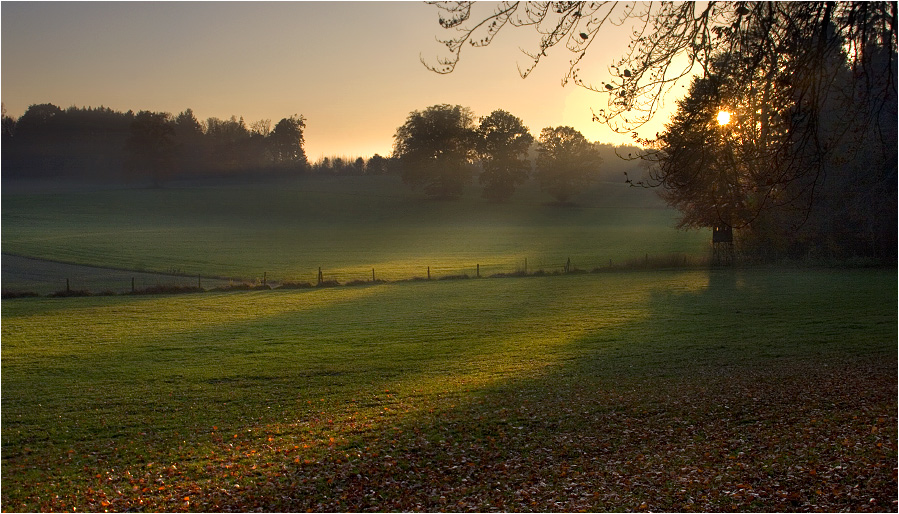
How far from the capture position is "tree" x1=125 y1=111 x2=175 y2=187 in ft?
305

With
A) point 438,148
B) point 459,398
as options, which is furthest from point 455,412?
point 438,148

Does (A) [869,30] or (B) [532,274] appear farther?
(B) [532,274]

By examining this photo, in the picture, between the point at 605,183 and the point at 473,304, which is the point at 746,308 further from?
the point at 605,183

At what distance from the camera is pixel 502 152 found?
89.6 m

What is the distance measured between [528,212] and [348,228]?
2434 cm

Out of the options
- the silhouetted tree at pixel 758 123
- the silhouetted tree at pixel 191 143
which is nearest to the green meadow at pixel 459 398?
the silhouetted tree at pixel 758 123

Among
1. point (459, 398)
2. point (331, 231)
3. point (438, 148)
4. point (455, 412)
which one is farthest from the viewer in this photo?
point (438, 148)

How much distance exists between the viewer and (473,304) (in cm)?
2555

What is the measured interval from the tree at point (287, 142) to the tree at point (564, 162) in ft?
134

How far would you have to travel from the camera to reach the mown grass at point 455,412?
7238mm

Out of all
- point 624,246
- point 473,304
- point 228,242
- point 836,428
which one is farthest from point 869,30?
point 228,242

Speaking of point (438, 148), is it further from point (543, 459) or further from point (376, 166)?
point (543, 459)

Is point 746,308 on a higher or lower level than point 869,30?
lower

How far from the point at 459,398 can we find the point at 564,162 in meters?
82.0
